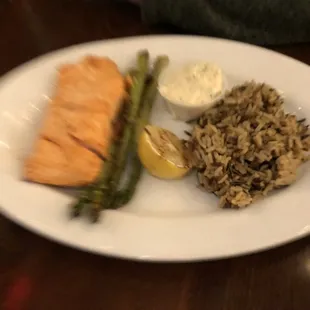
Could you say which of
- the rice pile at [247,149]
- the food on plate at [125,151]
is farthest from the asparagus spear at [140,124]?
the rice pile at [247,149]

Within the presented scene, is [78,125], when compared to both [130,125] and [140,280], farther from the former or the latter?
[140,280]

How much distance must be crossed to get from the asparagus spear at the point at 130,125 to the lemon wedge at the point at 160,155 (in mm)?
41

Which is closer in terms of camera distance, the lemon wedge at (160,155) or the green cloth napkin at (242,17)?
the lemon wedge at (160,155)

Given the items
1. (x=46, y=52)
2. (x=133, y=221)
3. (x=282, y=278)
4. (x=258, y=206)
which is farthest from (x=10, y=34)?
(x=282, y=278)

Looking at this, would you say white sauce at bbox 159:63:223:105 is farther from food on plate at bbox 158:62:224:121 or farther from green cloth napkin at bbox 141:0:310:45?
green cloth napkin at bbox 141:0:310:45

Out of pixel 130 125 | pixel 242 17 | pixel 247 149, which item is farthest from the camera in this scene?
pixel 242 17

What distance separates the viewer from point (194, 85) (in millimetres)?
1314

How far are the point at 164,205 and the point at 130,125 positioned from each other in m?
0.21

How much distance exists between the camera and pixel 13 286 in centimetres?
103

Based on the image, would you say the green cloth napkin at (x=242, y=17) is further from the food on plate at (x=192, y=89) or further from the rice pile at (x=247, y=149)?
the rice pile at (x=247, y=149)

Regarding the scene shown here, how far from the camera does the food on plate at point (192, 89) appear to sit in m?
1.29

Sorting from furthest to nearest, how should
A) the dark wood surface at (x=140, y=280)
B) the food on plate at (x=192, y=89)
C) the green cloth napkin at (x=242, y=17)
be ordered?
the green cloth napkin at (x=242, y=17), the food on plate at (x=192, y=89), the dark wood surface at (x=140, y=280)

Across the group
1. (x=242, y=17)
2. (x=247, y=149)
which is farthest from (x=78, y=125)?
(x=242, y=17)

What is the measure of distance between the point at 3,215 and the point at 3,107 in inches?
11.9
